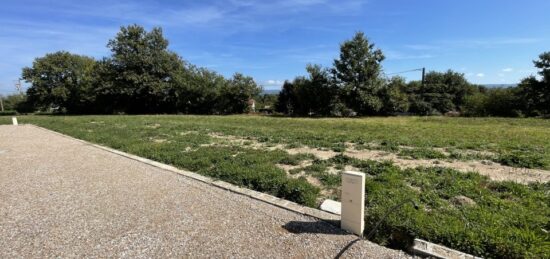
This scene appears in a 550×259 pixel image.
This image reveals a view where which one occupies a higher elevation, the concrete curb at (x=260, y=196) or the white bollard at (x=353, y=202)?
the white bollard at (x=353, y=202)

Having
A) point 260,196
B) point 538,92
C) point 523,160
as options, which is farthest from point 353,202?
point 538,92

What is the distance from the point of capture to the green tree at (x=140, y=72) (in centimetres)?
2556

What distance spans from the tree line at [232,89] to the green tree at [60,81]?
0.30 ft

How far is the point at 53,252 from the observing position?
2.36 m

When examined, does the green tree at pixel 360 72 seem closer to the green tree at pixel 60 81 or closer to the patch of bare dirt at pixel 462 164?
the patch of bare dirt at pixel 462 164

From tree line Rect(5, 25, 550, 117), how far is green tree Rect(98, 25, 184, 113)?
85mm

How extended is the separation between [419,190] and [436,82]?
35120mm

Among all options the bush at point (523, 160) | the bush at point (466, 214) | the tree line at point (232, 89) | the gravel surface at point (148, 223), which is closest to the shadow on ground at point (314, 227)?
the gravel surface at point (148, 223)

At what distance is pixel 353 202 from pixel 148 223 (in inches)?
82.2

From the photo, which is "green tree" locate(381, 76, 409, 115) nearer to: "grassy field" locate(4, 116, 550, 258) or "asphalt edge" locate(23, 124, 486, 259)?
"grassy field" locate(4, 116, 550, 258)

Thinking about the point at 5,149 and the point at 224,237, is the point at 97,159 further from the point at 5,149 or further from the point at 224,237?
the point at 224,237

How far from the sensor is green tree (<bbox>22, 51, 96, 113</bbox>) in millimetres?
30547

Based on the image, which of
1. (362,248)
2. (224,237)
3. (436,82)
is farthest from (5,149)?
(436,82)

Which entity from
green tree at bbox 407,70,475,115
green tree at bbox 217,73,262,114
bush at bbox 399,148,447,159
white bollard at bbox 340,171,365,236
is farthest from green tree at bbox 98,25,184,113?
white bollard at bbox 340,171,365,236
